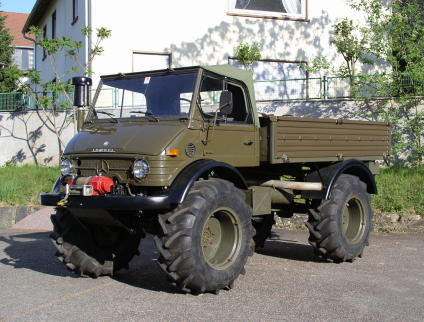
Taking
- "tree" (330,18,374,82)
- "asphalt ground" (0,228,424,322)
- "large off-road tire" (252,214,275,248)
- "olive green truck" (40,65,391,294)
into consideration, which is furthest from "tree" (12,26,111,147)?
"olive green truck" (40,65,391,294)

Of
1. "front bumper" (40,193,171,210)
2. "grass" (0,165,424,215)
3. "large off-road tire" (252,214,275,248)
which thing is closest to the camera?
"front bumper" (40,193,171,210)

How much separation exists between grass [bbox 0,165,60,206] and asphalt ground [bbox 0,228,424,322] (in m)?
4.70

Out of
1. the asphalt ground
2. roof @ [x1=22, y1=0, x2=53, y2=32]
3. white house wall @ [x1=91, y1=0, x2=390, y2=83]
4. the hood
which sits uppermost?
roof @ [x1=22, y1=0, x2=53, y2=32]

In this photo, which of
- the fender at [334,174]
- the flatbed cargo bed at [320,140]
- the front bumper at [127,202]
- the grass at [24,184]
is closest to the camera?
the front bumper at [127,202]

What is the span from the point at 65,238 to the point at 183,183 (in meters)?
1.76

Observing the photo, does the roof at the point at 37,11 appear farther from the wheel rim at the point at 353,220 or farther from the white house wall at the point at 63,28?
the wheel rim at the point at 353,220

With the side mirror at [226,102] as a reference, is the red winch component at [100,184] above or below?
below

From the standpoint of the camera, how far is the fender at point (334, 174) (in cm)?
732

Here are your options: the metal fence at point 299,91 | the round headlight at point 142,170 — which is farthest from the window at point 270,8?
the round headlight at point 142,170

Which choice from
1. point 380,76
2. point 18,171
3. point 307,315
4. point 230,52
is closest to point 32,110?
point 18,171

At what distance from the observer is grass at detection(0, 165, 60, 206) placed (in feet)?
41.7

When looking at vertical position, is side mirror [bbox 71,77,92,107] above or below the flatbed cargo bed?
above

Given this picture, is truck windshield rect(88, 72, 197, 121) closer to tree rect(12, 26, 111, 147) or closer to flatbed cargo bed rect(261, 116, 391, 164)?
flatbed cargo bed rect(261, 116, 391, 164)

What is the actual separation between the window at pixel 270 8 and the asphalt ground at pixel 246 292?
1268 cm
